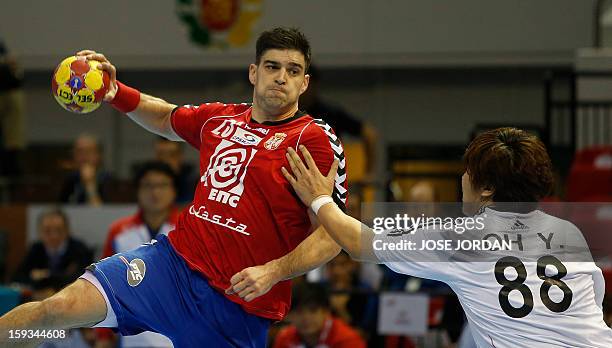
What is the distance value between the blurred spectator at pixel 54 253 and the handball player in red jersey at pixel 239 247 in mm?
4178

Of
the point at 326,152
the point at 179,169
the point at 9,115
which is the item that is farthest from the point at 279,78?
the point at 9,115

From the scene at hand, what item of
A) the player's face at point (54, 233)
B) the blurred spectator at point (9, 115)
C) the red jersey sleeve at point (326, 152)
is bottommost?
the red jersey sleeve at point (326, 152)

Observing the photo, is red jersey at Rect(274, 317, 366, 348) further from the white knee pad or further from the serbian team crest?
the serbian team crest

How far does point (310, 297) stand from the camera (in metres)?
7.38

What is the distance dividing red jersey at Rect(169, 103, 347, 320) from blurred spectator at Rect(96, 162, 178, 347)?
2.96 metres

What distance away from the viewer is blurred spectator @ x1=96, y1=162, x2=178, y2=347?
25.3ft

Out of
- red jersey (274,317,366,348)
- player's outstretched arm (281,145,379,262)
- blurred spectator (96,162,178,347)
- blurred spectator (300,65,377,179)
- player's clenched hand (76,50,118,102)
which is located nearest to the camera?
player's outstretched arm (281,145,379,262)

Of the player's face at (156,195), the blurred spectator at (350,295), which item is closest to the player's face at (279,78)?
the player's face at (156,195)

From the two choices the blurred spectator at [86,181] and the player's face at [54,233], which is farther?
the blurred spectator at [86,181]

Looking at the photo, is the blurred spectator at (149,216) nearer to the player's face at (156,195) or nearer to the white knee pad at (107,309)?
the player's face at (156,195)

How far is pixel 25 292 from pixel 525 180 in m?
4.94

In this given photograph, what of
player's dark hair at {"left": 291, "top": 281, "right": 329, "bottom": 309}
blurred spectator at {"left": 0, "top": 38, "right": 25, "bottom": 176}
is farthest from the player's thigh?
blurred spectator at {"left": 0, "top": 38, "right": 25, "bottom": 176}

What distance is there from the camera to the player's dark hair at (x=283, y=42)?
15.6 ft

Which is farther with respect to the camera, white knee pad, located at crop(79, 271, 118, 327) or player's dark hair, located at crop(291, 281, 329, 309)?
player's dark hair, located at crop(291, 281, 329, 309)
